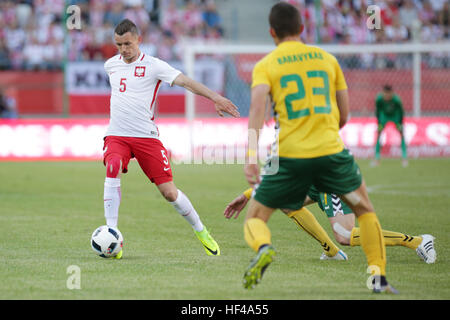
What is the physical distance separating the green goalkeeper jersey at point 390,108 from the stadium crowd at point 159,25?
5.28m

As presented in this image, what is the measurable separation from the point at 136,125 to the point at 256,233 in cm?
270

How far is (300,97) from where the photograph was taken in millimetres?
5551

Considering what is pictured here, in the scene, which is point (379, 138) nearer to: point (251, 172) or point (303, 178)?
point (303, 178)

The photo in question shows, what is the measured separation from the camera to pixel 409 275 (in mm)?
6656

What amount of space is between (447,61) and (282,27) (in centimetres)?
1906

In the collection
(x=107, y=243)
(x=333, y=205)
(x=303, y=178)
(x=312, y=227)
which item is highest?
(x=303, y=178)

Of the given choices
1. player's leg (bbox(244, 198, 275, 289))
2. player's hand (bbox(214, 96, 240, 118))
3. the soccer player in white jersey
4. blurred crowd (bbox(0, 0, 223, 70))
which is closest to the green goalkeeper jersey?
blurred crowd (bbox(0, 0, 223, 70))

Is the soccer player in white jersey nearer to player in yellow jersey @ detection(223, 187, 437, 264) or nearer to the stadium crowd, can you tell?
player in yellow jersey @ detection(223, 187, 437, 264)

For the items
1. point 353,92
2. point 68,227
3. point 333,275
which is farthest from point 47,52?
point 333,275

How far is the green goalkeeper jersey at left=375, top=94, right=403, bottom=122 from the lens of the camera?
20.0m

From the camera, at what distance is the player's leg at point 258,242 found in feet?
17.4

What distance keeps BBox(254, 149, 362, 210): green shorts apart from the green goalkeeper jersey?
14748 mm

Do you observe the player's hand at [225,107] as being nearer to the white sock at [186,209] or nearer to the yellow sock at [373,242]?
the white sock at [186,209]

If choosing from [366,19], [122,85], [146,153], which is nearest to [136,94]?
[122,85]
